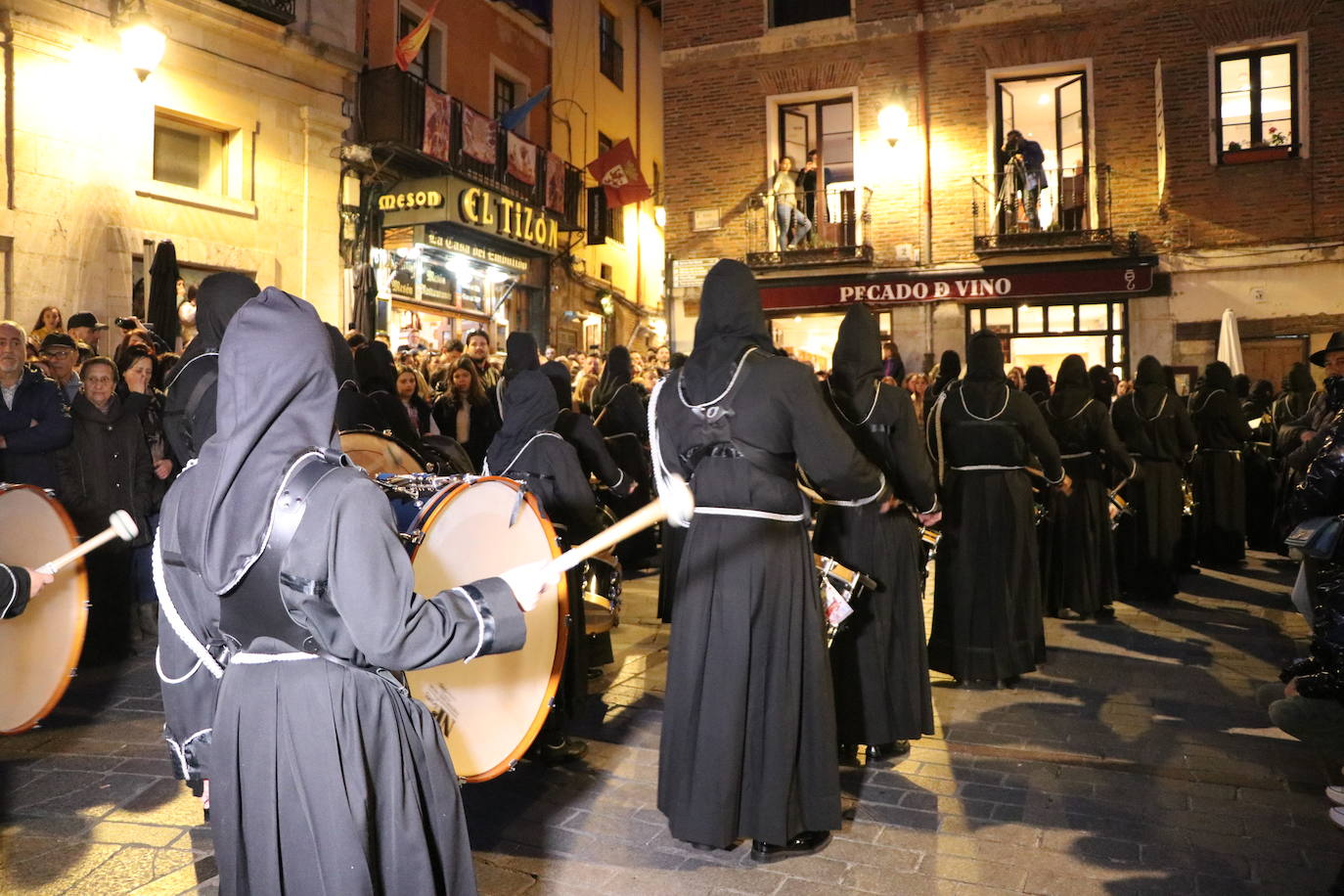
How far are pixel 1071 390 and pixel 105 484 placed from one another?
810cm

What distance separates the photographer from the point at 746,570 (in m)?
4.35

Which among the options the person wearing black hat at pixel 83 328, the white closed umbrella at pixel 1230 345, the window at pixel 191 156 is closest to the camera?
the person wearing black hat at pixel 83 328

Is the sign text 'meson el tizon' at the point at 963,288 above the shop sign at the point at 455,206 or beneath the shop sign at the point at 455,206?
beneath

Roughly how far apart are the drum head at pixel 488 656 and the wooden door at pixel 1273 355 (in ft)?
58.6

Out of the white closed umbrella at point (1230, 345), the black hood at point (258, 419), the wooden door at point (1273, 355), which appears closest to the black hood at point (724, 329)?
the black hood at point (258, 419)

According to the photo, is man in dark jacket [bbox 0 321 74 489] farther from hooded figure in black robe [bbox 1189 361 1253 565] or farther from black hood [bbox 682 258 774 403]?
hooded figure in black robe [bbox 1189 361 1253 565]

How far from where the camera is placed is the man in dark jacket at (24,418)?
7195mm

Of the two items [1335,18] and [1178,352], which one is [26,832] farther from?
[1335,18]

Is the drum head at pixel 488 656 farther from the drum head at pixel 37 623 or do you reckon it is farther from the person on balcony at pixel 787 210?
the person on balcony at pixel 787 210

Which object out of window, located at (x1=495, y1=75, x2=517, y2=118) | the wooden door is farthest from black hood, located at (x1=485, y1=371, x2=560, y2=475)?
window, located at (x1=495, y1=75, x2=517, y2=118)

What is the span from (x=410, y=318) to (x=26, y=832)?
1484 cm

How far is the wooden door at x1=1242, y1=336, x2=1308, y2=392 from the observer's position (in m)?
18.2

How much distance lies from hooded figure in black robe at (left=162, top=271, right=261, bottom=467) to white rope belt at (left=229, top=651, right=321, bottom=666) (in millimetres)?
2202

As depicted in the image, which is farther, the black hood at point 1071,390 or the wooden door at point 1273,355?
the wooden door at point 1273,355
